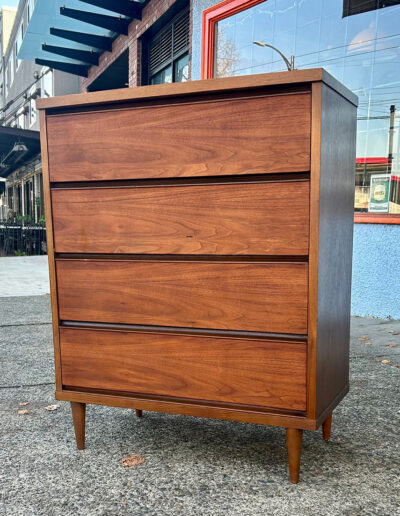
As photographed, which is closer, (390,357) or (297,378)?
(297,378)

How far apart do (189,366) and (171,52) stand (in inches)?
303

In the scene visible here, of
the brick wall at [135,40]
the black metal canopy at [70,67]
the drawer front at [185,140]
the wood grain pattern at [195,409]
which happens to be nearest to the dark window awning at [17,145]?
the black metal canopy at [70,67]

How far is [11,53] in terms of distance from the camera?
31422 mm

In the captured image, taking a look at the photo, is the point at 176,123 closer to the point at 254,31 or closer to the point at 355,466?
the point at 355,466

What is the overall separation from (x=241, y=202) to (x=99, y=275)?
2.35 ft

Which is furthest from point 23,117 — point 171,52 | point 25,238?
point 171,52

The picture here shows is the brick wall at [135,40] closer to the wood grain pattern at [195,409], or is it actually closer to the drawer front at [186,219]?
the drawer front at [186,219]

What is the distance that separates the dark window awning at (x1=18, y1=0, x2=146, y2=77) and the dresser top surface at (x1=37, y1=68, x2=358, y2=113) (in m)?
7.34

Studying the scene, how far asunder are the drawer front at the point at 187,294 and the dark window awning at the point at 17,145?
12.7 meters

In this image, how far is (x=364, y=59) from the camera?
5.28m

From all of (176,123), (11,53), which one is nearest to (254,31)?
(176,123)

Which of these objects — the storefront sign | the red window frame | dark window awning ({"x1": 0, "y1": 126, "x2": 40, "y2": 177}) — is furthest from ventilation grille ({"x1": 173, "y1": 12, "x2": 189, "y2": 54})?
dark window awning ({"x1": 0, "y1": 126, "x2": 40, "y2": 177})

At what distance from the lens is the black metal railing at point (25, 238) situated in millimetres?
13742

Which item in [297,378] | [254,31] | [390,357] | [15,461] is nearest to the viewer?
[297,378]
